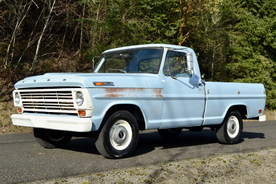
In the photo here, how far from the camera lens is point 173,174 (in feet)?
16.7

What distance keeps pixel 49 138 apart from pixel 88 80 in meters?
2.13

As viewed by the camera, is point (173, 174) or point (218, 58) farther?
point (218, 58)

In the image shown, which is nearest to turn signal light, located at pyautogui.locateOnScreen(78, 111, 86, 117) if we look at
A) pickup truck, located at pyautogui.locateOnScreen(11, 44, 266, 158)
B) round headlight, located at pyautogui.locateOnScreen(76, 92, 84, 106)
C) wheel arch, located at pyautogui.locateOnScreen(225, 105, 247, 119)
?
pickup truck, located at pyautogui.locateOnScreen(11, 44, 266, 158)

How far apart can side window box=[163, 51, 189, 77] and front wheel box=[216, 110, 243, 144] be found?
176 centimetres

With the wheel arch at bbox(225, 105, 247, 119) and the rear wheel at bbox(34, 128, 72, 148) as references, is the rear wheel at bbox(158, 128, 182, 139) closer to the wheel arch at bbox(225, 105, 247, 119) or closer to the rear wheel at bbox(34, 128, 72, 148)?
the wheel arch at bbox(225, 105, 247, 119)

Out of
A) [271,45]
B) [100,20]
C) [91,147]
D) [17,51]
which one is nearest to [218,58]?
[271,45]

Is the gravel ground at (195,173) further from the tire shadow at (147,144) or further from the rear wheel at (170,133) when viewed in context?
the rear wheel at (170,133)

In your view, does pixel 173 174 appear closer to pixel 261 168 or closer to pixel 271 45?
pixel 261 168

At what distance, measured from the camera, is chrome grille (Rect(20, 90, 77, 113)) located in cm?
590

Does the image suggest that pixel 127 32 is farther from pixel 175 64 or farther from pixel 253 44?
pixel 253 44

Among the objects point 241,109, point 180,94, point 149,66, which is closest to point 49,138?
point 149,66

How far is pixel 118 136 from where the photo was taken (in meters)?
6.20

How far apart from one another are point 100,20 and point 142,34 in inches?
103

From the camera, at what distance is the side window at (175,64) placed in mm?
7172
